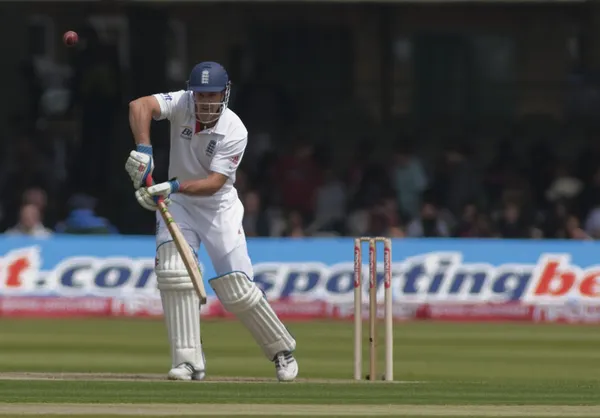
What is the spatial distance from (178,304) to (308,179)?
8.06m

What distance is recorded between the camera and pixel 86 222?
535 inches

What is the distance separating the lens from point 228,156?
25.4 feet

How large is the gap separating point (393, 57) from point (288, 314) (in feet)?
19.6

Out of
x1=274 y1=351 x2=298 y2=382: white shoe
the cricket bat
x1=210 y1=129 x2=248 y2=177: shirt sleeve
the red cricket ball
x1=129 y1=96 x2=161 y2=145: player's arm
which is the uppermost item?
the red cricket ball

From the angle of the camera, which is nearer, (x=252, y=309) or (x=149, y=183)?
(x=149, y=183)

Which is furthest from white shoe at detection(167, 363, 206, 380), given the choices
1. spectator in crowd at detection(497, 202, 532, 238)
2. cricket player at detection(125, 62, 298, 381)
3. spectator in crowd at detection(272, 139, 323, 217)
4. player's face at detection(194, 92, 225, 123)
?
spectator in crowd at detection(272, 139, 323, 217)

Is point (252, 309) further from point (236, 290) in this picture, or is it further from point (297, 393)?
point (297, 393)

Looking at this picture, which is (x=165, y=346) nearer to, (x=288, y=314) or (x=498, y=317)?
(x=288, y=314)

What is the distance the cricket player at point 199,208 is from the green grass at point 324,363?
28cm

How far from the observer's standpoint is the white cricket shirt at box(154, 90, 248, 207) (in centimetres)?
773

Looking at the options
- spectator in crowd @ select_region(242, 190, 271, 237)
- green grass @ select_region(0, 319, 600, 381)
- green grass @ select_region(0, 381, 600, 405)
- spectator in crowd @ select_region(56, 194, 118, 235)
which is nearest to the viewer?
green grass @ select_region(0, 381, 600, 405)

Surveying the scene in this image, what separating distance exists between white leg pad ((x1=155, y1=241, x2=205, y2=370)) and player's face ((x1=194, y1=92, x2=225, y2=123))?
2.04 feet

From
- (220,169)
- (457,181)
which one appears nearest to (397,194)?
(457,181)

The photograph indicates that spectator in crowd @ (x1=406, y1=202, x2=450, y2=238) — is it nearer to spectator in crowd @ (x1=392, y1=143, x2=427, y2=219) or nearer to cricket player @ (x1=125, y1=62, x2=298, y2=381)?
spectator in crowd @ (x1=392, y1=143, x2=427, y2=219)
